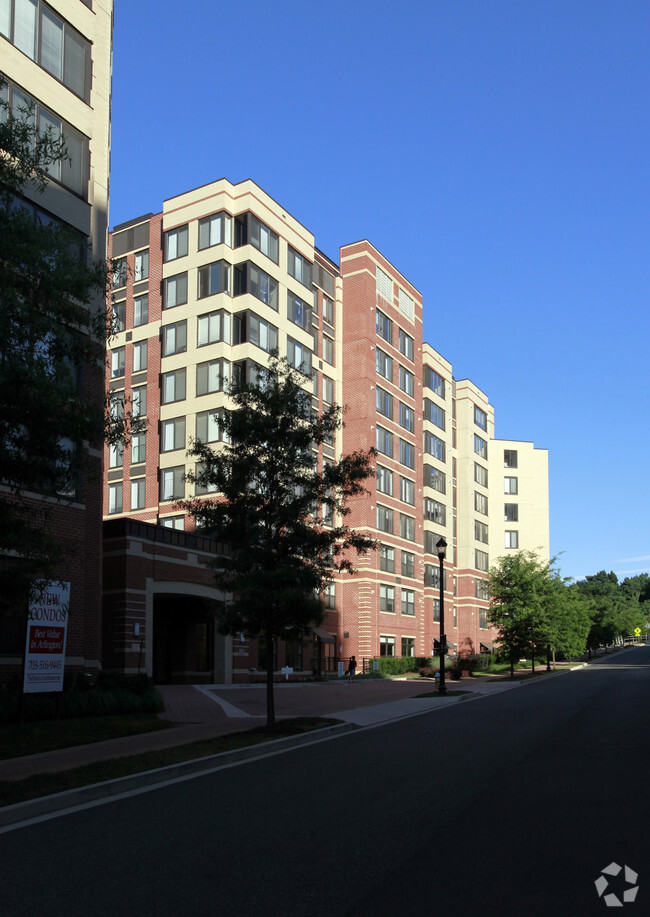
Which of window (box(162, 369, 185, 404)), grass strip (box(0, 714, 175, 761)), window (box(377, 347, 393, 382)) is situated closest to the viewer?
grass strip (box(0, 714, 175, 761))

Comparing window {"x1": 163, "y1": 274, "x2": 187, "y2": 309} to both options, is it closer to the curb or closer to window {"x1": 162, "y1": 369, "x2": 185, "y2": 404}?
window {"x1": 162, "y1": 369, "x2": 185, "y2": 404}

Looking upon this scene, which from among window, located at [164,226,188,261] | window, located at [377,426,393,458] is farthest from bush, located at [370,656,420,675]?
window, located at [164,226,188,261]

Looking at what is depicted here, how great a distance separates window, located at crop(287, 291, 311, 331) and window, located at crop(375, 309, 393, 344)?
898 cm

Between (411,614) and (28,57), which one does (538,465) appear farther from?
(28,57)

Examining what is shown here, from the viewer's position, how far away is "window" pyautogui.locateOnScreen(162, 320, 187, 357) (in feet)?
164

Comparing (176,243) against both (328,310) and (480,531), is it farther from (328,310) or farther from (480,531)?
(480,531)

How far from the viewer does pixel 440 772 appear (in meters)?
12.2

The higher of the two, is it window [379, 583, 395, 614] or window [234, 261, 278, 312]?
window [234, 261, 278, 312]

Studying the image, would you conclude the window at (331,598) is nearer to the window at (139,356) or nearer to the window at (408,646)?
the window at (408,646)

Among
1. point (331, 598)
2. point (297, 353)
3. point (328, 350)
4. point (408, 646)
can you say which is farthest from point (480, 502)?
point (297, 353)

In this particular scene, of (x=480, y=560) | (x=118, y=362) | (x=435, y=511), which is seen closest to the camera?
(x=118, y=362)

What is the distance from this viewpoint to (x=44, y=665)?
786 inches

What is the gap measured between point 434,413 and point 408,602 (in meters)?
16.3

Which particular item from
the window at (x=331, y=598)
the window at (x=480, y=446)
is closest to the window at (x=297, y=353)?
the window at (x=331, y=598)
